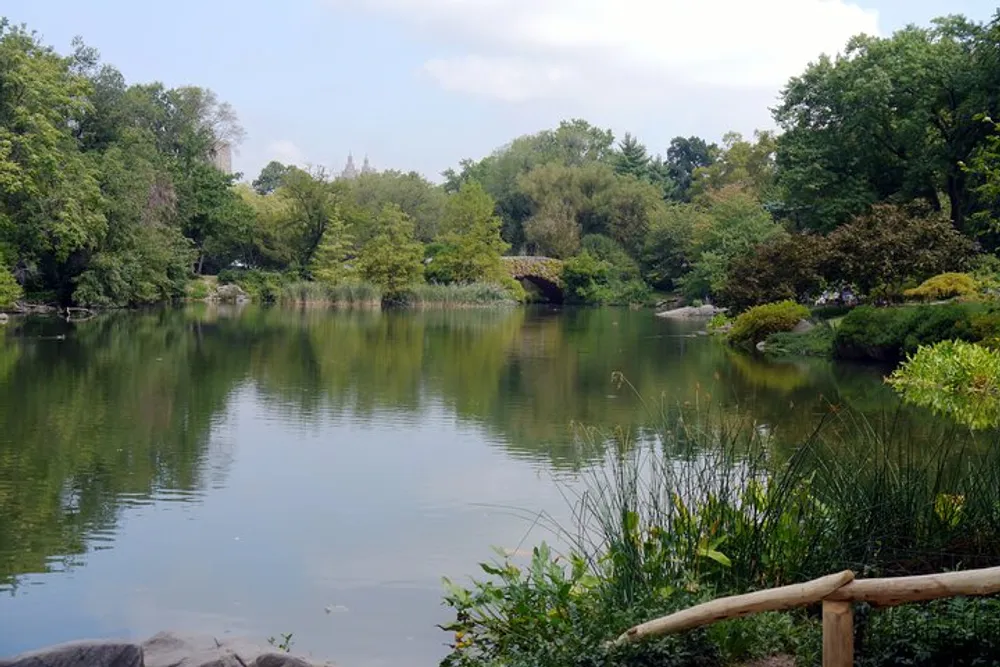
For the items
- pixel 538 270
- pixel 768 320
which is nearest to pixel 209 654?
pixel 768 320

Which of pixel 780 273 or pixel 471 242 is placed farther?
pixel 471 242

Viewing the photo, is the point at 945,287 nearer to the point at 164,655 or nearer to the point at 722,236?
the point at 164,655

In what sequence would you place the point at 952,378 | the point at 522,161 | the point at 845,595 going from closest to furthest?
the point at 845,595 → the point at 952,378 → the point at 522,161

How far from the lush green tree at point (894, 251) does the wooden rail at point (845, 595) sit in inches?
765

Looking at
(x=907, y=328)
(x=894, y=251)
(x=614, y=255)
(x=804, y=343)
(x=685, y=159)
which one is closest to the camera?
(x=907, y=328)

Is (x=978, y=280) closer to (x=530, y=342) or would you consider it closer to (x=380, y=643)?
(x=530, y=342)

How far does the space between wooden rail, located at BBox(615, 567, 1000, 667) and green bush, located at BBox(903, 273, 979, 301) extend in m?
18.1

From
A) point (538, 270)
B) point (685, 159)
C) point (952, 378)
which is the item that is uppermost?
point (685, 159)

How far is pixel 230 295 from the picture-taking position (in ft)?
137

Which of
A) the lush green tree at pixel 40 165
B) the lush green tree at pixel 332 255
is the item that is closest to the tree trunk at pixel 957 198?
the lush green tree at pixel 40 165

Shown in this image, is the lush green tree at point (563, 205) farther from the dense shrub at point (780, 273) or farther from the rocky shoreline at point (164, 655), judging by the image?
the rocky shoreline at point (164, 655)

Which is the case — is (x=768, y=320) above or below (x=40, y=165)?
below

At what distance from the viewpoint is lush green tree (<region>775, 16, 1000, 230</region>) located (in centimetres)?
2630

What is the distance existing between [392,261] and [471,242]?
209 inches
